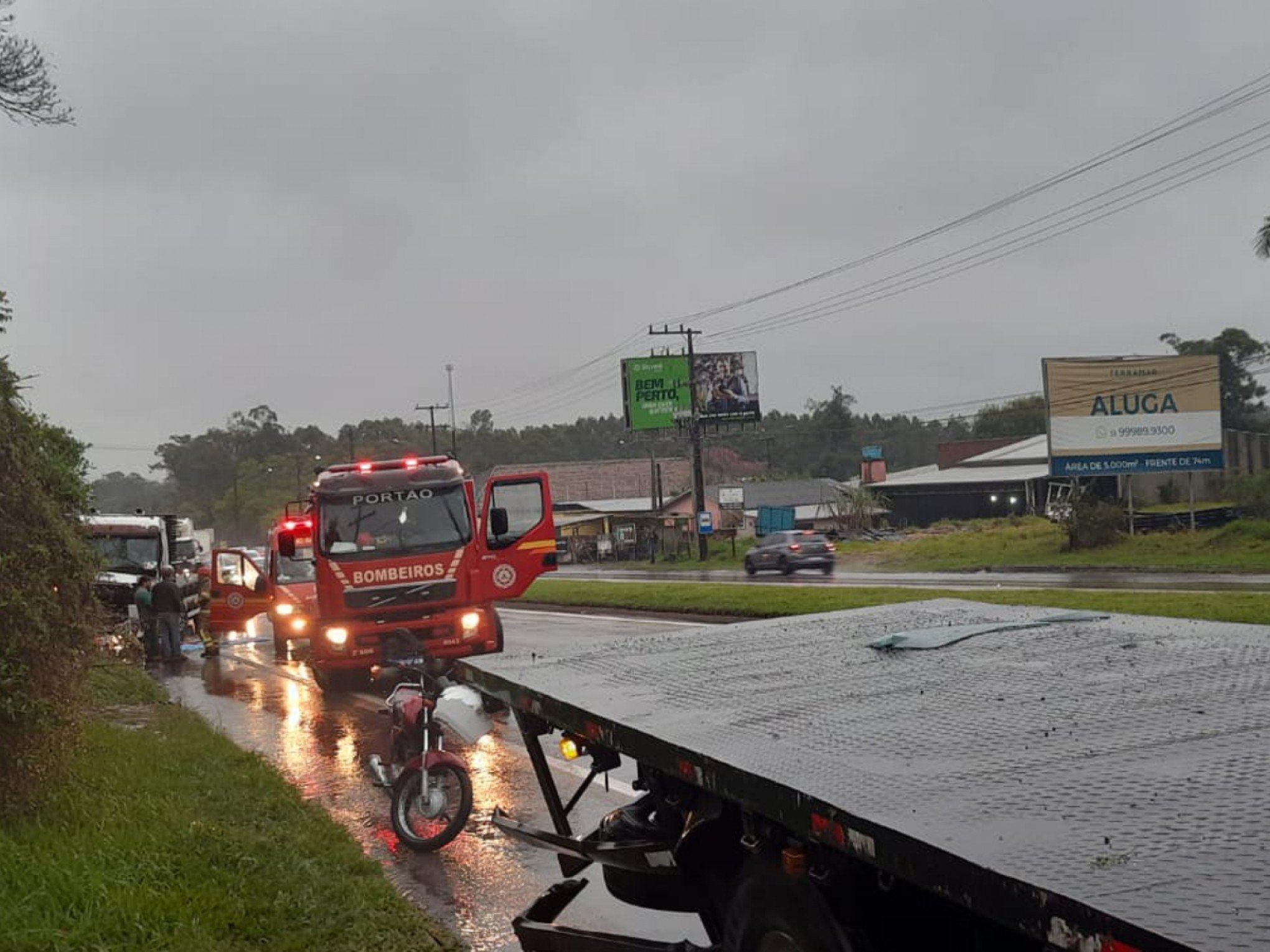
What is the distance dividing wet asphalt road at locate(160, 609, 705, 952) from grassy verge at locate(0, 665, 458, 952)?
1.29 ft

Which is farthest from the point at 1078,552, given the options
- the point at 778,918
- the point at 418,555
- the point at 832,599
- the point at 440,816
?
the point at 778,918

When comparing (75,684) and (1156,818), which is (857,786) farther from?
(75,684)

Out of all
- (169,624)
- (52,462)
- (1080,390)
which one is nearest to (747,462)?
(1080,390)

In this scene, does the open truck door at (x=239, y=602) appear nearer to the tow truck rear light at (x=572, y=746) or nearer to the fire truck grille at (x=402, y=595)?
the fire truck grille at (x=402, y=595)

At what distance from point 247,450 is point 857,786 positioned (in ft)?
403

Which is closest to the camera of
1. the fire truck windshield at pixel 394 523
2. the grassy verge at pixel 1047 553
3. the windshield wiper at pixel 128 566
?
the fire truck windshield at pixel 394 523

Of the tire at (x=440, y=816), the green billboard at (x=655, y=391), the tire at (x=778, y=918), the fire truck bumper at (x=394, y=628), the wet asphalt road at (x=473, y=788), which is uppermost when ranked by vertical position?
the green billboard at (x=655, y=391)

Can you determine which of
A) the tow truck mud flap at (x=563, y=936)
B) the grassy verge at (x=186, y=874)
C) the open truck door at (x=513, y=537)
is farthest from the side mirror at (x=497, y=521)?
the tow truck mud flap at (x=563, y=936)

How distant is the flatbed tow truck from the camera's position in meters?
2.26

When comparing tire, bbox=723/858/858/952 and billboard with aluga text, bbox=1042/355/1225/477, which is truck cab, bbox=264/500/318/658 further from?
billboard with aluga text, bbox=1042/355/1225/477

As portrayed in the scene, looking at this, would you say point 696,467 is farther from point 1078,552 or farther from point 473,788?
point 473,788

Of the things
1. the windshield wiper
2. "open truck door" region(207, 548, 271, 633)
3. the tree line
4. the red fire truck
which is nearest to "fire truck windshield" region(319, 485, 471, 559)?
A: the red fire truck

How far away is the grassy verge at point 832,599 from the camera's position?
17438 mm

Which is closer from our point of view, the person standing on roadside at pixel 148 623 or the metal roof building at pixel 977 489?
the person standing on roadside at pixel 148 623
